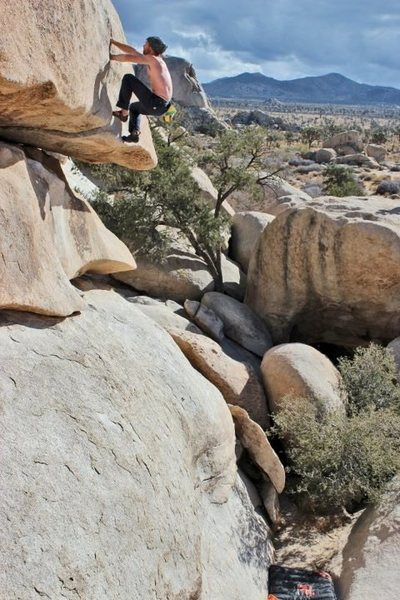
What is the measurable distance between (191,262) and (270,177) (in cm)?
456

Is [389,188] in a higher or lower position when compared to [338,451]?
higher

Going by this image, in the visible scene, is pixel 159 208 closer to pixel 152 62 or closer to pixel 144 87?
pixel 144 87

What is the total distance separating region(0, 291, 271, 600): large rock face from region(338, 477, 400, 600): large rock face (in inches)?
49.4

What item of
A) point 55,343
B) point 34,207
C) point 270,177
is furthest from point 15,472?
point 270,177

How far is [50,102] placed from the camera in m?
5.66

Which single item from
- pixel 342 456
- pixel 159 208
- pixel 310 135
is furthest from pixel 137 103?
pixel 310 135

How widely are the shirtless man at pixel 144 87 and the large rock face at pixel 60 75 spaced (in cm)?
14

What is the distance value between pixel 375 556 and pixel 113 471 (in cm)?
435

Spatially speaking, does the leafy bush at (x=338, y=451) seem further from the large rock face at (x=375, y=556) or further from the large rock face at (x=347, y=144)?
the large rock face at (x=347, y=144)

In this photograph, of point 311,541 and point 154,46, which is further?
point 311,541

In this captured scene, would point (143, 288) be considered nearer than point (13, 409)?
No

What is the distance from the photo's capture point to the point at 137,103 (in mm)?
7258

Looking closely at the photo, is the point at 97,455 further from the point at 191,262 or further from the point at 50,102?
the point at 191,262

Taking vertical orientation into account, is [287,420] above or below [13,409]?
below
